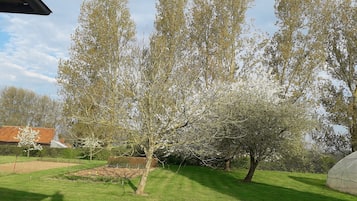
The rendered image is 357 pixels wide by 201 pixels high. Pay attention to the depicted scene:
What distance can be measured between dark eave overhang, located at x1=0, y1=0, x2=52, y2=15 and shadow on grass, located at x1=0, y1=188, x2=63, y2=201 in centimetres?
785

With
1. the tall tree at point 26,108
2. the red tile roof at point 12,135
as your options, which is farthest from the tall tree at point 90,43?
the red tile roof at point 12,135

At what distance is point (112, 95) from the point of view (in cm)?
1444

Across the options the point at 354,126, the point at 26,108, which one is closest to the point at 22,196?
the point at 354,126

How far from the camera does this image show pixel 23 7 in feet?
10.7

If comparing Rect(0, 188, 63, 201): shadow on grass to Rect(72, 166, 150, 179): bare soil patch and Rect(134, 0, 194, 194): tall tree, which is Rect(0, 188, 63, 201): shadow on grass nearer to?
Rect(134, 0, 194, 194): tall tree

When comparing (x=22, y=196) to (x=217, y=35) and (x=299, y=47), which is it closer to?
(x=217, y=35)

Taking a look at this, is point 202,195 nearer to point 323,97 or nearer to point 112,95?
point 112,95

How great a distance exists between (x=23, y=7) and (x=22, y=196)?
27.8 ft

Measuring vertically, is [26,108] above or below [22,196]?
above

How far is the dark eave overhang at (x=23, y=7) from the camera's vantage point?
309 centimetres

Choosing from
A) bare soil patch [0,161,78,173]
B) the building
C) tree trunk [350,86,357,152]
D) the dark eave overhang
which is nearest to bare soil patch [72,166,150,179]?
bare soil patch [0,161,78,173]

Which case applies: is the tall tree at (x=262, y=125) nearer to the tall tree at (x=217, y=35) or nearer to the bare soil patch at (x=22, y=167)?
the tall tree at (x=217, y=35)

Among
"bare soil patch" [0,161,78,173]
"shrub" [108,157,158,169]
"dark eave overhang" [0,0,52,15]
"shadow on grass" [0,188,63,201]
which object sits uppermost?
"dark eave overhang" [0,0,52,15]

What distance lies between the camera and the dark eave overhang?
3.09 m
